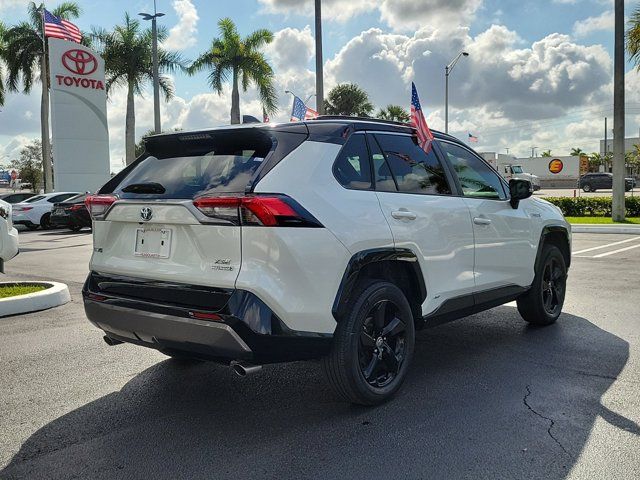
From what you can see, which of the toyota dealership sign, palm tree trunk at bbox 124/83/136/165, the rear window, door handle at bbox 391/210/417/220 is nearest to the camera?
the rear window

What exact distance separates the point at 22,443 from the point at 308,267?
190 centimetres

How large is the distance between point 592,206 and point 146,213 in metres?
21.4

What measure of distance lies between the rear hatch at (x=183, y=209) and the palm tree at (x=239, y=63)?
91.9 feet

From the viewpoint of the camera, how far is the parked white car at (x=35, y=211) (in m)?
21.8

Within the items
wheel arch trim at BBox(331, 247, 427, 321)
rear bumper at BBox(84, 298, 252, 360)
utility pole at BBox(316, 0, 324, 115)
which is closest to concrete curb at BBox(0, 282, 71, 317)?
rear bumper at BBox(84, 298, 252, 360)

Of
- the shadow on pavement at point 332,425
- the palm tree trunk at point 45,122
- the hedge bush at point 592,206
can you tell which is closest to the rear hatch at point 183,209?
the shadow on pavement at point 332,425

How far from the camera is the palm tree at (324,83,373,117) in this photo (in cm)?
4812

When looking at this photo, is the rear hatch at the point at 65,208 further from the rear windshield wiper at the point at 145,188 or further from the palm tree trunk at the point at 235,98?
the rear windshield wiper at the point at 145,188

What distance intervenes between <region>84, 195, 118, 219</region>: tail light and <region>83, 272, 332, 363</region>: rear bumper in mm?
510

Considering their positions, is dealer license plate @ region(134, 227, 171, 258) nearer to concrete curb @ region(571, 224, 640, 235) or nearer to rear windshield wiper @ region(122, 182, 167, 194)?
rear windshield wiper @ region(122, 182, 167, 194)

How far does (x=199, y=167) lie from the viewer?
11.9ft

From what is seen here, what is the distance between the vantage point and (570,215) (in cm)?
2241

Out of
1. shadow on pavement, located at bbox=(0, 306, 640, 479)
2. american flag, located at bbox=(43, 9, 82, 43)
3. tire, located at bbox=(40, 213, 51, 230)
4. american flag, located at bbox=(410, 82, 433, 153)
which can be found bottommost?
shadow on pavement, located at bbox=(0, 306, 640, 479)

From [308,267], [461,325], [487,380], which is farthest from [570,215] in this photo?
[308,267]
